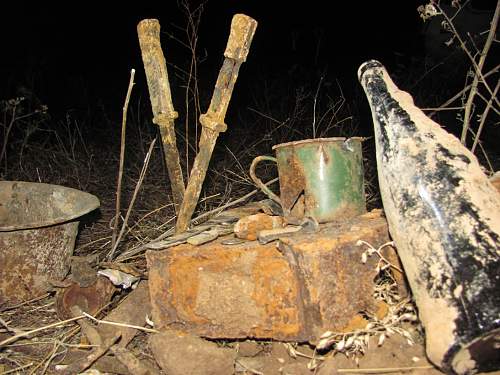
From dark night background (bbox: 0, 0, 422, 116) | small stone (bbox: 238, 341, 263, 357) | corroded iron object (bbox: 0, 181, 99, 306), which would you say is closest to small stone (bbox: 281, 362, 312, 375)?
small stone (bbox: 238, 341, 263, 357)

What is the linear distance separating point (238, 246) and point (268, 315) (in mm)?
309

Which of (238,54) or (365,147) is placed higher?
(238,54)

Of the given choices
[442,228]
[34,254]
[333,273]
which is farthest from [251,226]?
[34,254]

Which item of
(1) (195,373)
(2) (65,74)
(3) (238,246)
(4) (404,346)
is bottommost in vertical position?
(1) (195,373)

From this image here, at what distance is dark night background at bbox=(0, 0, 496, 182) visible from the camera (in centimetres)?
714

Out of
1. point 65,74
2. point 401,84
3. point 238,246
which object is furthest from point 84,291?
point 65,74

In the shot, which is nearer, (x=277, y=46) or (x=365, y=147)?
(x=365, y=147)

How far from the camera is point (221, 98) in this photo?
7.14 ft

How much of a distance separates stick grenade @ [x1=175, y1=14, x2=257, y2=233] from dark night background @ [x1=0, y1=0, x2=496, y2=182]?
167 inches

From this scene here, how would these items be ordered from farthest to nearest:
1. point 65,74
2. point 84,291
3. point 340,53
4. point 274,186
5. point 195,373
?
1. point 340,53
2. point 65,74
3. point 274,186
4. point 84,291
5. point 195,373

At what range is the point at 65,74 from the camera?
8.18 metres

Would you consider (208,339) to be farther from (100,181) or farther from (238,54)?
(100,181)

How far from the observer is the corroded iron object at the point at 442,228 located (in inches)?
51.9

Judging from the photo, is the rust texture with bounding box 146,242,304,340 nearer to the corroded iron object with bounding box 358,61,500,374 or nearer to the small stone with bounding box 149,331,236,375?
the small stone with bounding box 149,331,236,375
